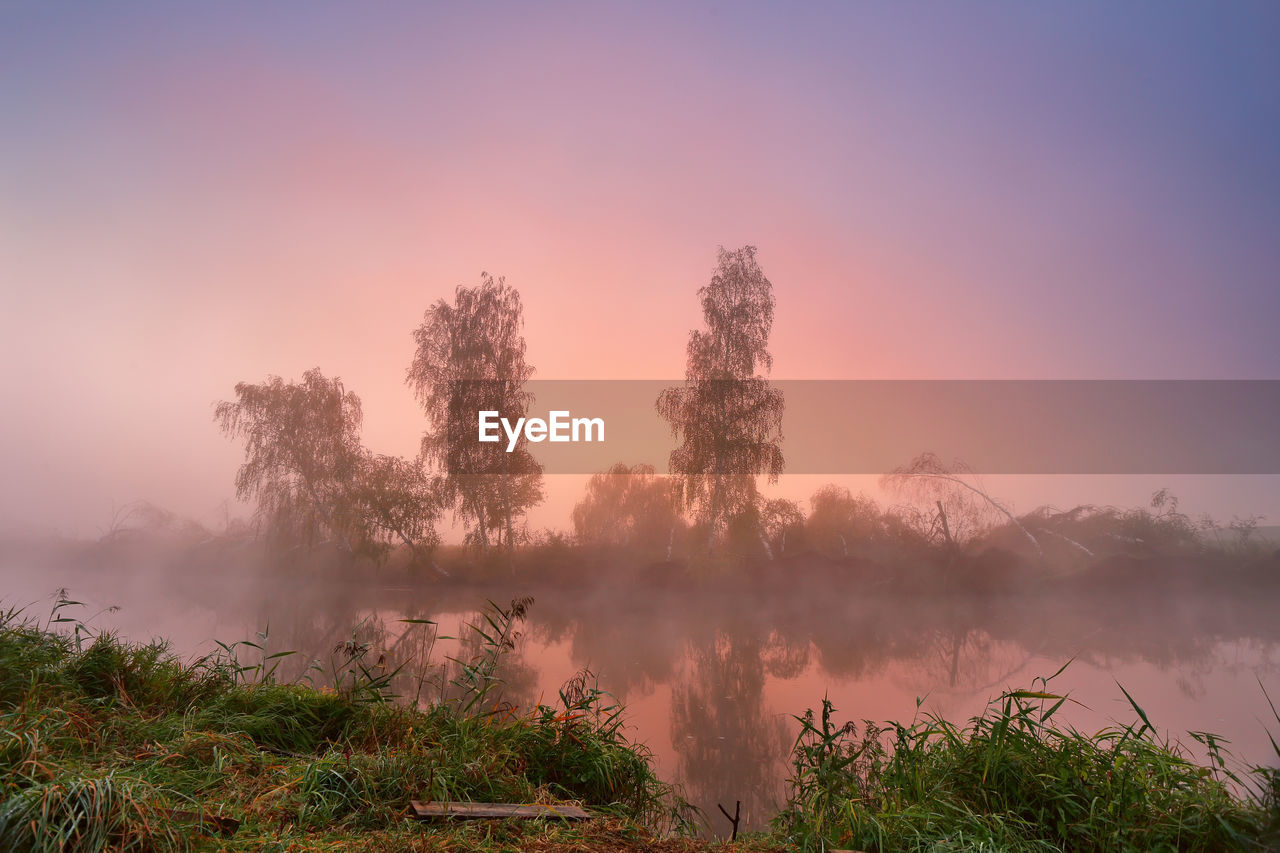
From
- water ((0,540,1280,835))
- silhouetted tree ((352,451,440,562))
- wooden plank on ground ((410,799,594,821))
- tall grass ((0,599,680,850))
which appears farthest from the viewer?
silhouetted tree ((352,451,440,562))

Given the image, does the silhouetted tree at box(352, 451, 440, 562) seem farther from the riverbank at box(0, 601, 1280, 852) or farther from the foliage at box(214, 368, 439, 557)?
the riverbank at box(0, 601, 1280, 852)

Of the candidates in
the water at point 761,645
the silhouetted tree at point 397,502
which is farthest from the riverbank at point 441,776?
the silhouetted tree at point 397,502

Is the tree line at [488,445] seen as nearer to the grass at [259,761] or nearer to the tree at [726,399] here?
the tree at [726,399]

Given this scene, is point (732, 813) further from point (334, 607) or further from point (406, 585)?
point (406, 585)

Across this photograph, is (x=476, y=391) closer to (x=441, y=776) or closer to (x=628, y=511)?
(x=628, y=511)

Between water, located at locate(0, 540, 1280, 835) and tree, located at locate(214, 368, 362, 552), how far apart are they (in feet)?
7.97

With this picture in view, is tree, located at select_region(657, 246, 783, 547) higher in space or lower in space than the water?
higher

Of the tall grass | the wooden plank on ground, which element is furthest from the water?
the wooden plank on ground

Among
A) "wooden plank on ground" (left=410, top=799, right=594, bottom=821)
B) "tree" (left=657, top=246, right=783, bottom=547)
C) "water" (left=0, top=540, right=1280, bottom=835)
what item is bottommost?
"water" (left=0, top=540, right=1280, bottom=835)

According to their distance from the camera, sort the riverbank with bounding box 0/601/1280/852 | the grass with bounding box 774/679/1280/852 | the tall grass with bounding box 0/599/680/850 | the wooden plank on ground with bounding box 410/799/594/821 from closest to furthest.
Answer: the tall grass with bounding box 0/599/680/850 < the riverbank with bounding box 0/601/1280/852 < the grass with bounding box 774/679/1280/852 < the wooden plank on ground with bounding box 410/799/594/821

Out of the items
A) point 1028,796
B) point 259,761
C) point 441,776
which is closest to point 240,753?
point 259,761

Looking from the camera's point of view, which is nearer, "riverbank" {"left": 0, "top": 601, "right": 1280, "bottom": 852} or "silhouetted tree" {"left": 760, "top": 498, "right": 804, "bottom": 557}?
"riverbank" {"left": 0, "top": 601, "right": 1280, "bottom": 852}

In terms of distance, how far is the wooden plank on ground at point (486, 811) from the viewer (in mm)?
2787

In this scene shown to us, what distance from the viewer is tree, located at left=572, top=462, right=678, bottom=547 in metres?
21.4
